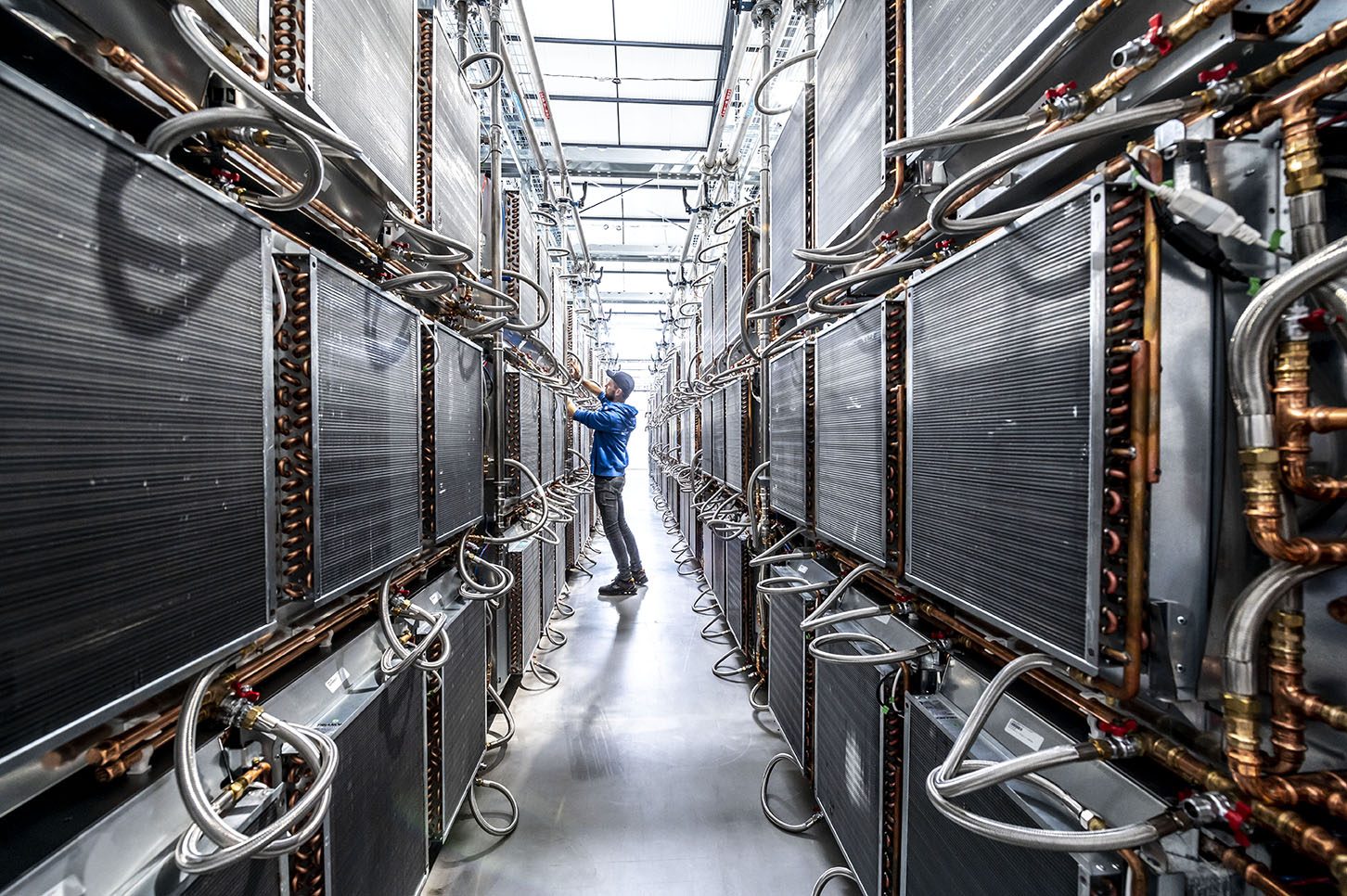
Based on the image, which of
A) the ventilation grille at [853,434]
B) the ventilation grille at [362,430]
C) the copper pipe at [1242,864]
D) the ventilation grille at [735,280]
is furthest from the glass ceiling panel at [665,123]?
the copper pipe at [1242,864]

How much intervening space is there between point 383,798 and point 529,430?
2.09m

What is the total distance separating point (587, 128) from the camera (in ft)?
14.6

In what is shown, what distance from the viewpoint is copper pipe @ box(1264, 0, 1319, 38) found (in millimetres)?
628

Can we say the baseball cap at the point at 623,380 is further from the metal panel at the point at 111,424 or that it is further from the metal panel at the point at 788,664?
the metal panel at the point at 111,424

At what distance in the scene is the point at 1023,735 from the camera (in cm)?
100

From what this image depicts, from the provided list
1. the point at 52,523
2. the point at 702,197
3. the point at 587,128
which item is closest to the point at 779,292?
the point at 702,197

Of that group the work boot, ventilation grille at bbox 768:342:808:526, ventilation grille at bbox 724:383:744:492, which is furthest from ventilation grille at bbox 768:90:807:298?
the work boot

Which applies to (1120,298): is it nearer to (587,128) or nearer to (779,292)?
(779,292)

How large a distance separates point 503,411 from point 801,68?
261 cm

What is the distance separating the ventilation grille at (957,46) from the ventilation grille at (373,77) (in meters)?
1.19

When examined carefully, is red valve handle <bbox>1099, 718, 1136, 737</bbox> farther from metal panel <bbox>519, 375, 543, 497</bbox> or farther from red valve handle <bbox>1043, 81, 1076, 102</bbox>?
metal panel <bbox>519, 375, 543, 497</bbox>

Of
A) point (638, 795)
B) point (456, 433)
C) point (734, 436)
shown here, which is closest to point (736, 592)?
point (734, 436)

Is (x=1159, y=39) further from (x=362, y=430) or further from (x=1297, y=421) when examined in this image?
(x=362, y=430)

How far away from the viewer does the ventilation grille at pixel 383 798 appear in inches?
45.3
